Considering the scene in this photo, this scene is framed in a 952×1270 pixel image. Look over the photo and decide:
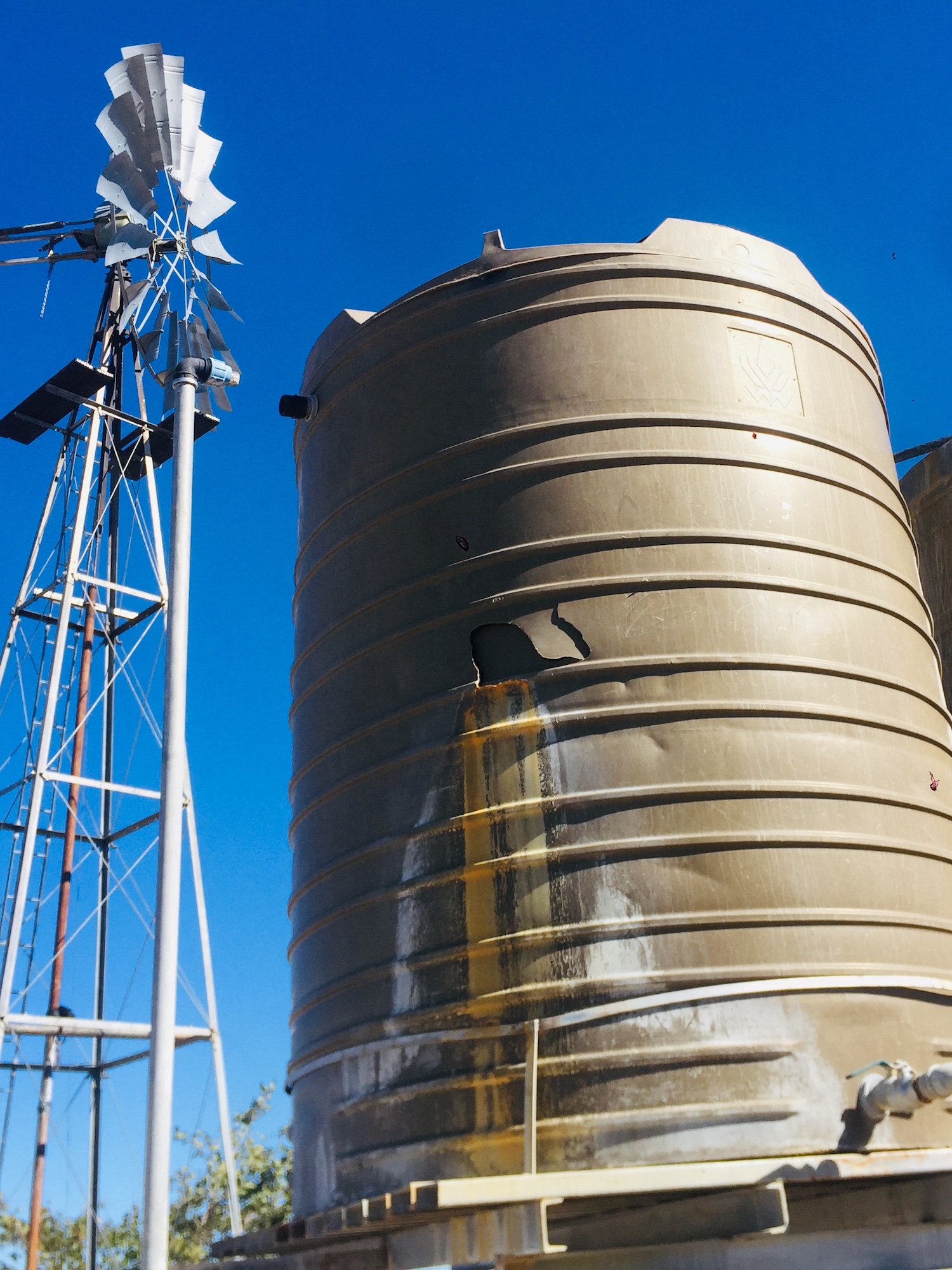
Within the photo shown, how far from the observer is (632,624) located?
26.4 ft

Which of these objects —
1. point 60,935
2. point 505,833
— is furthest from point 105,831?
point 505,833

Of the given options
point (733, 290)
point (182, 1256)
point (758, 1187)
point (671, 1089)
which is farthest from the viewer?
point (182, 1256)

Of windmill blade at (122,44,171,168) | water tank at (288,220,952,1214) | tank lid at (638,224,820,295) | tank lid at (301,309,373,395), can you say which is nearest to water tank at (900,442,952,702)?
water tank at (288,220,952,1214)

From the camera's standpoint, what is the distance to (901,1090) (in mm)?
6895

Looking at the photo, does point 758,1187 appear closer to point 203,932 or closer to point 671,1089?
point 671,1089

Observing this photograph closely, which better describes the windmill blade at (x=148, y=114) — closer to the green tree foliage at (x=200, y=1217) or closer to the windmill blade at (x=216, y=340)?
the windmill blade at (x=216, y=340)

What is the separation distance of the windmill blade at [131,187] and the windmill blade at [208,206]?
293 millimetres

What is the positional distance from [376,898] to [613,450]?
3.10m

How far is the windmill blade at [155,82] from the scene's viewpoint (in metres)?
10.1

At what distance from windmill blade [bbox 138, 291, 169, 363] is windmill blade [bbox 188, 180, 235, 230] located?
32.0 inches

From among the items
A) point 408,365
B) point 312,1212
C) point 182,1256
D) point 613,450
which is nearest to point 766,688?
point 613,450

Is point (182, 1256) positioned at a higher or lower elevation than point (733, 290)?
lower

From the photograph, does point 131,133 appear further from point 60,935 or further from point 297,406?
point 60,935

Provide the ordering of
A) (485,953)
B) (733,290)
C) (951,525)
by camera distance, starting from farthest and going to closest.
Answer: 1. (951,525)
2. (733,290)
3. (485,953)
